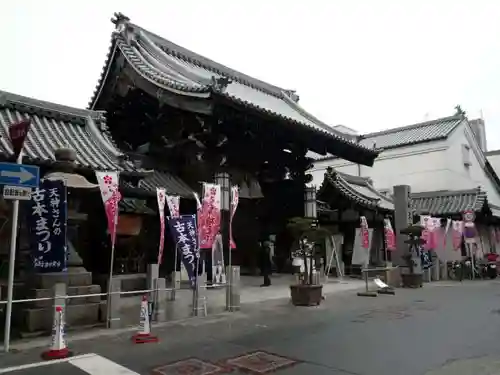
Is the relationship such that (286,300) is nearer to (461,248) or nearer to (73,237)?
Answer: (73,237)

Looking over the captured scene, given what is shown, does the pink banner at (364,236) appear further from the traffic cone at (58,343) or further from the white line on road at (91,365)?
the traffic cone at (58,343)

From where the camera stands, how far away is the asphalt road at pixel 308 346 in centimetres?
601

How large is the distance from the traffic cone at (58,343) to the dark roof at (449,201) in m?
23.6

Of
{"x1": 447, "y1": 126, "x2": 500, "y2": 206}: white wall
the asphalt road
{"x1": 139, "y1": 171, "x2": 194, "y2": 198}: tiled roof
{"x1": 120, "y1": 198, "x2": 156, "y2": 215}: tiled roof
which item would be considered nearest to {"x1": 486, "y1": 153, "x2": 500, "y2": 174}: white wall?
{"x1": 447, "y1": 126, "x2": 500, "y2": 206}: white wall

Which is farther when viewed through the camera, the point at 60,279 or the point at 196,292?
the point at 196,292

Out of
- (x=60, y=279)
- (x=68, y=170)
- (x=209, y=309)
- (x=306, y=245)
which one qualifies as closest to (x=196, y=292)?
(x=209, y=309)

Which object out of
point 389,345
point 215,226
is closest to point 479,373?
point 389,345

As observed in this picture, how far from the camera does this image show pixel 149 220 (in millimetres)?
13352

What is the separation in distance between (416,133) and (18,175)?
2934cm

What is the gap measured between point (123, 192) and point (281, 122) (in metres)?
6.09

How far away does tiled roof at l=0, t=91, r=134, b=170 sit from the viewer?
9938 mm

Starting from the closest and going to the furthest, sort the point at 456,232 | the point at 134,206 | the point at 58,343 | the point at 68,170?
1. the point at 58,343
2. the point at 68,170
3. the point at 134,206
4. the point at 456,232

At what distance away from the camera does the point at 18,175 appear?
717 cm

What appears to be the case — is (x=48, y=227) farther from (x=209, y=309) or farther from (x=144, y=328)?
(x=209, y=309)
